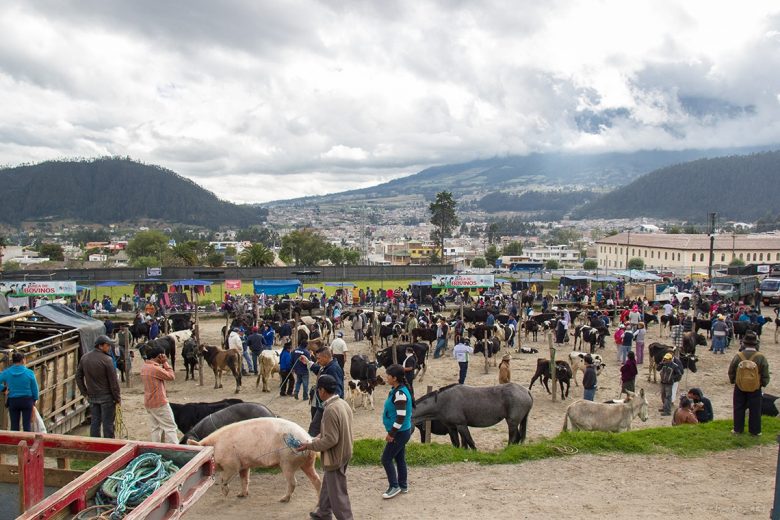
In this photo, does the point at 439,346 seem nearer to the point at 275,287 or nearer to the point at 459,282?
the point at 459,282

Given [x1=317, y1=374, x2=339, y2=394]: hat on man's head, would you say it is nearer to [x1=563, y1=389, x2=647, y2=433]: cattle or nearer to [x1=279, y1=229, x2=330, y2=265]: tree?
[x1=563, y1=389, x2=647, y2=433]: cattle

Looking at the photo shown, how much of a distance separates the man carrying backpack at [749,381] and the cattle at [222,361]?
38.5ft

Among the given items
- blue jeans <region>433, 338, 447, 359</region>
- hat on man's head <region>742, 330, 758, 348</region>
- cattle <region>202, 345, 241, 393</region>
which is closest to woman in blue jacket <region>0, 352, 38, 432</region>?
cattle <region>202, 345, 241, 393</region>

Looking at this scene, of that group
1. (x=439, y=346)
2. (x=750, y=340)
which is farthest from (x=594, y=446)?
(x=439, y=346)

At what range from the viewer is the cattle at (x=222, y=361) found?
16267 millimetres

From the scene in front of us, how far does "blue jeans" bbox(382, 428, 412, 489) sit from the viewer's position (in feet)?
23.5

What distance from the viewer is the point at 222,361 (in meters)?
16.7

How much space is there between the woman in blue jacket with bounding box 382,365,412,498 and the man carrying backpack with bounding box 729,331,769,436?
5489mm

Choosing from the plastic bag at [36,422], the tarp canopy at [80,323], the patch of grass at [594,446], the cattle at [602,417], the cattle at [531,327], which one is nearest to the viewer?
the plastic bag at [36,422]

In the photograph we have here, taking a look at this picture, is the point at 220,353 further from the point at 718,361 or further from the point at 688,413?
the point at 718,361

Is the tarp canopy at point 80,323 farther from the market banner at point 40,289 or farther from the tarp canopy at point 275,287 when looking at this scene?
the tarp canopy at point 275,287

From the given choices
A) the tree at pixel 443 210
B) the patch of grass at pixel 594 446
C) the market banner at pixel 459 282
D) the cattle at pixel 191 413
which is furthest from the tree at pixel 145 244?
the patch of grass at pixel 594 446

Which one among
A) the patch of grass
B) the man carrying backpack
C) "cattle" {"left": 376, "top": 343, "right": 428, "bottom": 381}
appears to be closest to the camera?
the patch of grass

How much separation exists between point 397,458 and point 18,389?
5.34 metres
